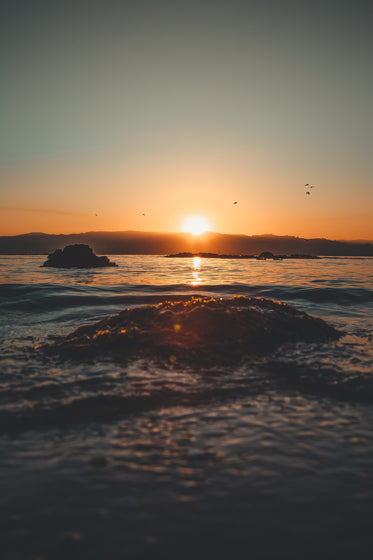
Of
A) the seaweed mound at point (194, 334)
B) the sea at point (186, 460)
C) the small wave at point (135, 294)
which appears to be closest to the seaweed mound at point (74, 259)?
the small wave at point (135, 294)

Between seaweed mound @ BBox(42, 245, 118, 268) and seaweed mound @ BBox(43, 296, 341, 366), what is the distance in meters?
26.3

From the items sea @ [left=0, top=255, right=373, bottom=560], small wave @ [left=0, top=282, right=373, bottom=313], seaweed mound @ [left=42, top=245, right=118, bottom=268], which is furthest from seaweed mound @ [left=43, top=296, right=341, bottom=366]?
seaweed mound @ [left=42, top=245, right=118, bottom=268]

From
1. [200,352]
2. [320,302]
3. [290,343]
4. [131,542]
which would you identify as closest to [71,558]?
[131,542]

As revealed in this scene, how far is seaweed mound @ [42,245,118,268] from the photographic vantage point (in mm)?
31359

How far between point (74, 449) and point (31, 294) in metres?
11.5

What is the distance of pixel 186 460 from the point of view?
257 cm

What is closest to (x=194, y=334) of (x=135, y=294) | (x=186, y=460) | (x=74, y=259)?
(x=186, y=460)

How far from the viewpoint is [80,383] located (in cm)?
432

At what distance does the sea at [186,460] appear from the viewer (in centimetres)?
185

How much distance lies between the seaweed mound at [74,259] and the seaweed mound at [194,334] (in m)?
26.3

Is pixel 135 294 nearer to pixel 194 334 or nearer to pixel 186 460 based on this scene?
pixel 194 334

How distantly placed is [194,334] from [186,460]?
3391 mm

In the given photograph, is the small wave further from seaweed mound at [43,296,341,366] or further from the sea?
the sea

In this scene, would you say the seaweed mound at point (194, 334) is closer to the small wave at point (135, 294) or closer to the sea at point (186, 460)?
the sea at point (186, 460)
